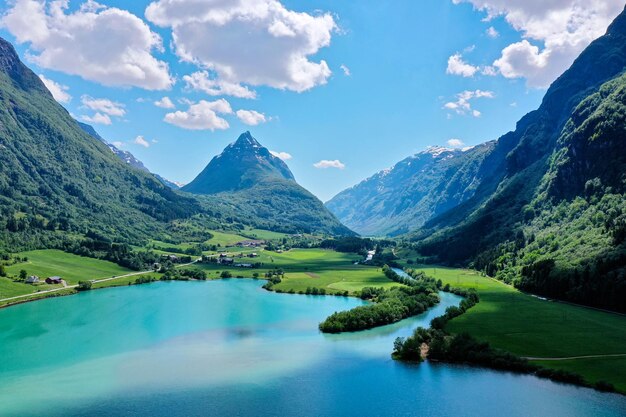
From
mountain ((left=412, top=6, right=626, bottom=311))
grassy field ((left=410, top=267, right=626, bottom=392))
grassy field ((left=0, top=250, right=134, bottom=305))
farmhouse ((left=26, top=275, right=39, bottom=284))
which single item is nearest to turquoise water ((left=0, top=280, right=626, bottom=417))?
grassy field ((left=410, top=267, right=626, bottom=392))

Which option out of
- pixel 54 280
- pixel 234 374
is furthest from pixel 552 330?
pixel 54 280

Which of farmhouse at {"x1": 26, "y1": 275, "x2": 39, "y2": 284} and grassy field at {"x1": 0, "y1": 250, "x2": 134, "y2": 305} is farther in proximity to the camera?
farmhouse at {"x1": 26, "y1": 275, "x2": 39, "y2": 284}

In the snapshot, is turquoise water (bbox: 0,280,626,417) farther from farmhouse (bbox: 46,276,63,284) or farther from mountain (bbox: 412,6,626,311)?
mountain (bbox: 412,6,626,311)

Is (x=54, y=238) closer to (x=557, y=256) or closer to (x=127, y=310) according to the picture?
(x=127, y=310)

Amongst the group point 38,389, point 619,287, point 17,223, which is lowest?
point 38,389

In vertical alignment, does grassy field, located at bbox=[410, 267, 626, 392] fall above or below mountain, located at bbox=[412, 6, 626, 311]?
below

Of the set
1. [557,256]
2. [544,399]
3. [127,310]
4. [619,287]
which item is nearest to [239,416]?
[544,399]

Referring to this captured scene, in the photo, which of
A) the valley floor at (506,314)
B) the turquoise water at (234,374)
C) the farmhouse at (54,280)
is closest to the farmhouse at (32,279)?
the valley floor at (506,314)
